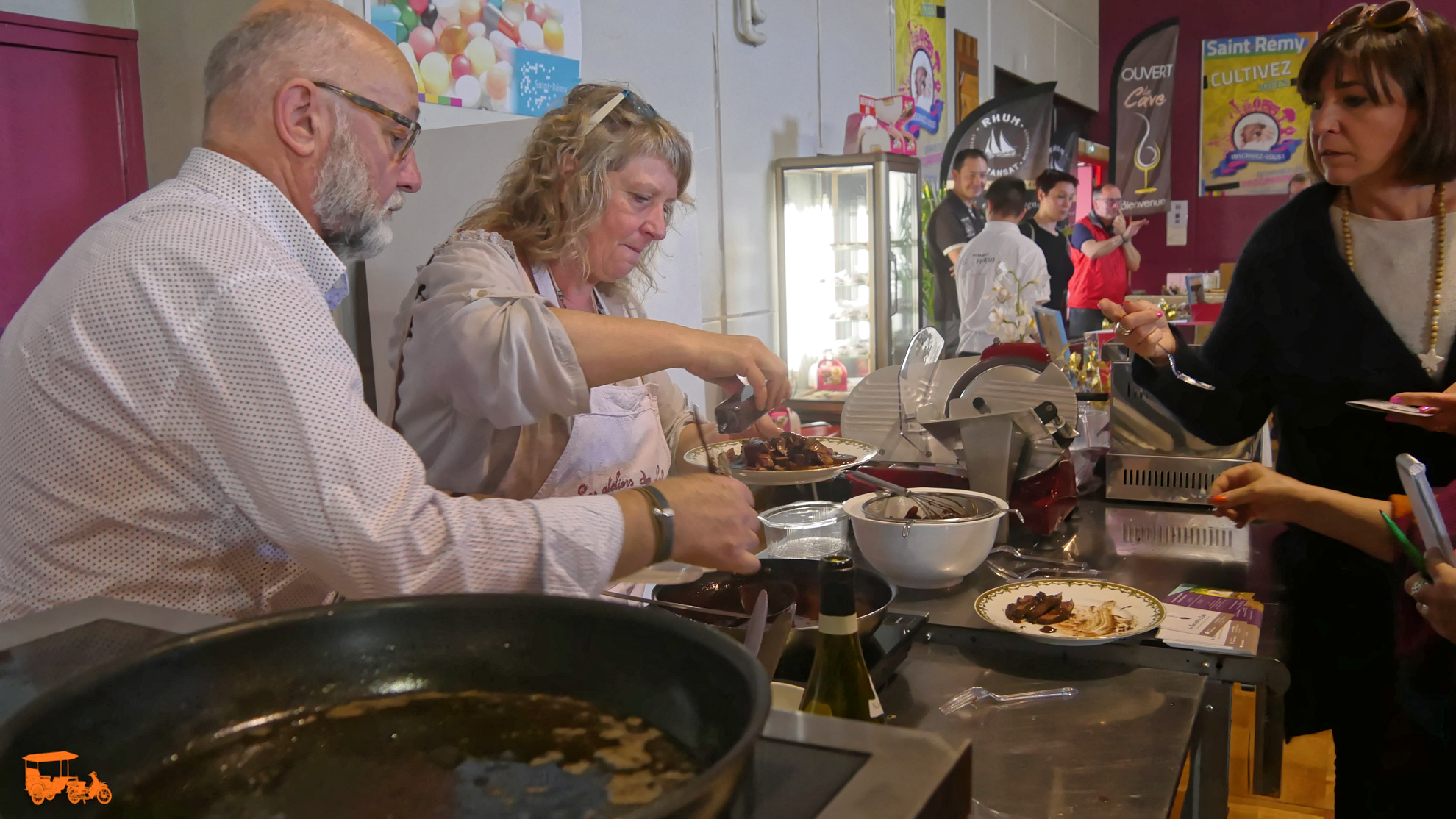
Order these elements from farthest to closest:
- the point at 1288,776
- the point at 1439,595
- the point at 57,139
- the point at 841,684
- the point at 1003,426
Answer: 1. the point at 57,139
2. the point at 1003,426
3. the point at 1288,776
4. the point at 1439,595
5. the point at 841,684

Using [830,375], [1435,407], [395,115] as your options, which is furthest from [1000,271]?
[395,115]

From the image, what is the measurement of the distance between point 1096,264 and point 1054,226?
915 millimetres

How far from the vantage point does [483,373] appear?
5.21ft

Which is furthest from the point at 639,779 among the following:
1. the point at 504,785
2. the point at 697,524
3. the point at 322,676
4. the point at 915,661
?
the point at 915,661

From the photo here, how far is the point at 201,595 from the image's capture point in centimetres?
110

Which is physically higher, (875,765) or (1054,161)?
(1054,161)

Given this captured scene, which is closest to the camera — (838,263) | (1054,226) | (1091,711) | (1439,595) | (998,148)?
(1091,711)

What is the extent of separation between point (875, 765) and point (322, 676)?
0.37 metres

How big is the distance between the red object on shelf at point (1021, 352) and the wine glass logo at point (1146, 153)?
8934 mm

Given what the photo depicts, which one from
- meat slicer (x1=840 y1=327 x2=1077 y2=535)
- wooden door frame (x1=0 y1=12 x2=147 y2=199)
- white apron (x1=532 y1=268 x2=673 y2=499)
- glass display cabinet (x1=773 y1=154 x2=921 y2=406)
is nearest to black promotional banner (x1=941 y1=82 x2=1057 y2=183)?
glass display cabinet (x1=773 y1=154 x2=921 y2=406)

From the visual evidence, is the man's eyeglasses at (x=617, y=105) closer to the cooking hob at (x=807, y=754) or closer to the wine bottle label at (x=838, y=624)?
the wine bottle label at (x=838, y=624)

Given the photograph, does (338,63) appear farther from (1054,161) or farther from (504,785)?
(1054,161)

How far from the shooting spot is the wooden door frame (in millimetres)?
2520

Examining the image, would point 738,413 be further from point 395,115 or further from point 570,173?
point 395,115
